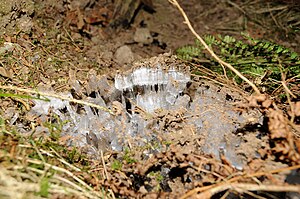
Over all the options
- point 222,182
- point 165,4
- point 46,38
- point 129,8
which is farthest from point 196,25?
point 222,182

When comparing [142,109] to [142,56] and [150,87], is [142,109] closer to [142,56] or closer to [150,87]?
[150,87]

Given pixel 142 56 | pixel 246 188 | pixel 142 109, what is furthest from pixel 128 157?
pixel 142 56

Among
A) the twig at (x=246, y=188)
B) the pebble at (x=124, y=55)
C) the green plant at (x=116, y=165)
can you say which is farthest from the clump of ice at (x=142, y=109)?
the pebble at (x=124, y=55)

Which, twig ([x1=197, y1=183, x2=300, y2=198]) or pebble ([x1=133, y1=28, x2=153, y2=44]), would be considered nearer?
twig ([x1=197, y1=183, x2=300, y2=198])

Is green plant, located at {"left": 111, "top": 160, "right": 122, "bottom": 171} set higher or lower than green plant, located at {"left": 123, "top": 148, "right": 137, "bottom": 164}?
lower

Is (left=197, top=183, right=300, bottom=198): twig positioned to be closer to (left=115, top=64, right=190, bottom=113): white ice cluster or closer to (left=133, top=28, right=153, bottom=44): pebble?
(left=115, top=64, right=190, bottom=113): white ice cluster

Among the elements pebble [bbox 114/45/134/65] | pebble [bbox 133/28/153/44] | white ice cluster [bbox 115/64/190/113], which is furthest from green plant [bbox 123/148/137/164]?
pebble [bbox 133/28/153/44]
